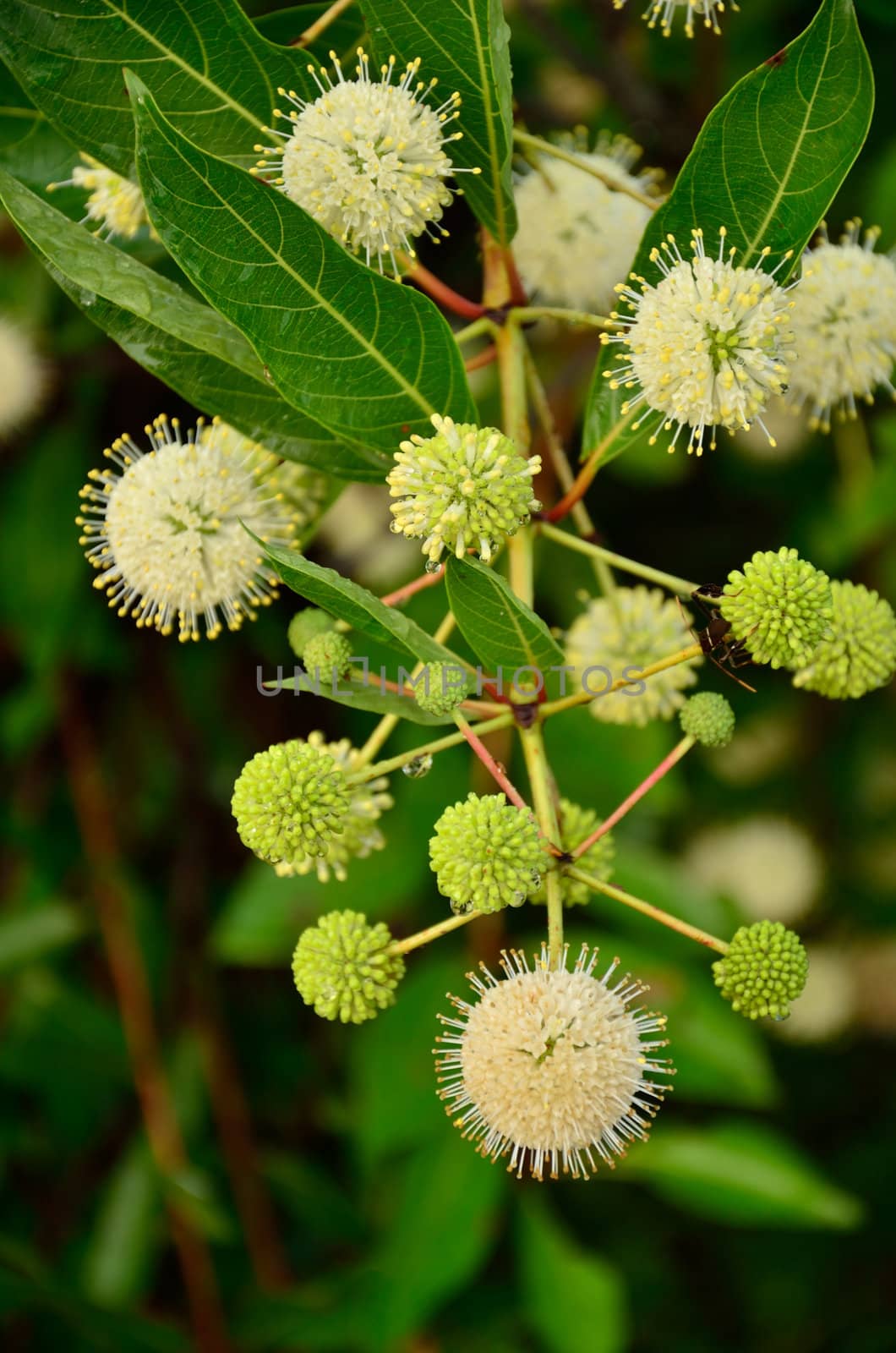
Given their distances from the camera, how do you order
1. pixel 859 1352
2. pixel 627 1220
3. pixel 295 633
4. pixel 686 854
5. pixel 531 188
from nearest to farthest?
pixel 295 633
pixel 531 188
pixel 859 1352
pixel 627 1220
pixel 686 854

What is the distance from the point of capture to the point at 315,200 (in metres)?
1.14

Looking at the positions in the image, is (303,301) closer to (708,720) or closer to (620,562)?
(620,562)

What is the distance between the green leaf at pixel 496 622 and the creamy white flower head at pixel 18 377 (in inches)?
A: 79.4

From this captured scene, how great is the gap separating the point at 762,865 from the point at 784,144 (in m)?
2.39

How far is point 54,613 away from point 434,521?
1.87 meters

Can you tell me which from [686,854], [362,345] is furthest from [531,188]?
[686,854]

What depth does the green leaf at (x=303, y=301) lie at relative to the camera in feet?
Result: 3.20

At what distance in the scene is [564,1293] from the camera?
2.35 meters

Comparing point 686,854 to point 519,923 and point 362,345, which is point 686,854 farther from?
point 362,345

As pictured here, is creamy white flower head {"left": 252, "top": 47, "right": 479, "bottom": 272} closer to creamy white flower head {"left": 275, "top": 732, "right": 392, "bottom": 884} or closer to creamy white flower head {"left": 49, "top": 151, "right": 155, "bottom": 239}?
creamy white flower head {"left": 49, "top": 151, "right": 155, "bottom": 239}

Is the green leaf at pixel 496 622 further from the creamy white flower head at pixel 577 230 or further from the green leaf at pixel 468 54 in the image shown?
the creamy white flower head at pixel 577 230

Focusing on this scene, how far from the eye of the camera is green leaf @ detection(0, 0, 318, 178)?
1.13 meters

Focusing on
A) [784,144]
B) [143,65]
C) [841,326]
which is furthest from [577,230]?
[143,65]

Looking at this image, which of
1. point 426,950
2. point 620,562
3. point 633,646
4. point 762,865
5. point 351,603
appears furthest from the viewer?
point 762,865
